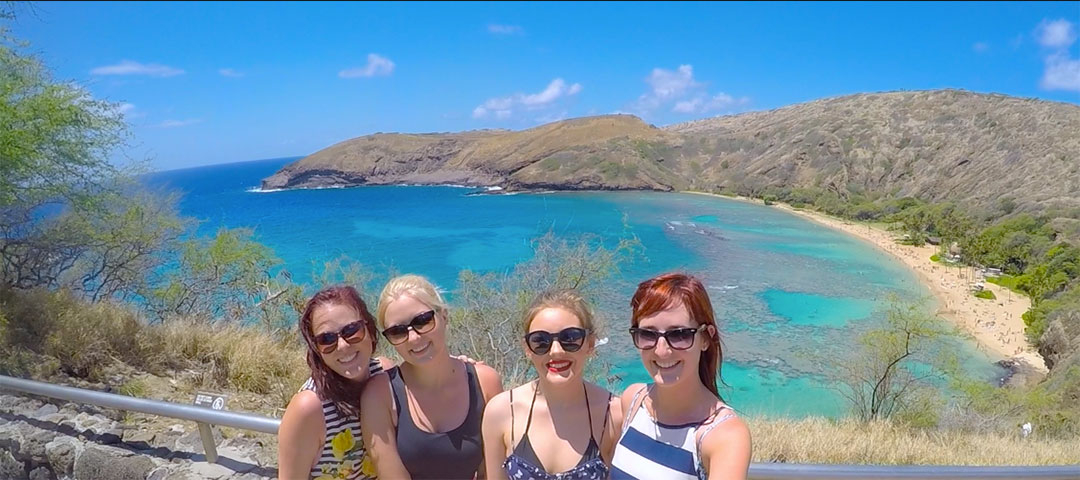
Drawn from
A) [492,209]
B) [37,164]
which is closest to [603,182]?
[492,209]

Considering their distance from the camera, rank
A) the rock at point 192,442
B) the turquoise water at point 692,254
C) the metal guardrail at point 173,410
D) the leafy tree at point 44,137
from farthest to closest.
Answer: the turquoise water at point 692,254, the leafy tree at point 44,137, the rock at point 192,442, the metal guardrail at point 173,410

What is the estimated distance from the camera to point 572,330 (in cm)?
178

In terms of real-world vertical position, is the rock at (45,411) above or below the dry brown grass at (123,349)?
above

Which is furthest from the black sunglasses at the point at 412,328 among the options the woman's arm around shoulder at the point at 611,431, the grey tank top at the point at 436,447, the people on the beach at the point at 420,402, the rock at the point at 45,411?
the rock at the point at 45,411

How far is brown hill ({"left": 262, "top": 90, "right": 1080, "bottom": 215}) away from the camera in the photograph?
28906mm

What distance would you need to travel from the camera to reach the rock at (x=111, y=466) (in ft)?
9.90

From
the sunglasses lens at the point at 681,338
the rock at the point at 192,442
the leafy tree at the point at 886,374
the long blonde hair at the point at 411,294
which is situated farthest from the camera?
the leafy tree at the point at 886,374

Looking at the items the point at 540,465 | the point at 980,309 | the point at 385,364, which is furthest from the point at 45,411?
the point at 980,309

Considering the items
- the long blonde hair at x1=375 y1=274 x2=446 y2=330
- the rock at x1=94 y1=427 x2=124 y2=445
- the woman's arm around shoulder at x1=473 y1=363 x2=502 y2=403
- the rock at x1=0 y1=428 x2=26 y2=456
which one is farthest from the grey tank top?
the rock at x1=0 y1=428 x2=26 y2=456

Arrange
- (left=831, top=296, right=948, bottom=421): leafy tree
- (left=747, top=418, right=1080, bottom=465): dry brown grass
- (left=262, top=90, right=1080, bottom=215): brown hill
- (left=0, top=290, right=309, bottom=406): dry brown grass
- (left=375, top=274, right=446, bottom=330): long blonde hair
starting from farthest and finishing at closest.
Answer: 1. (left=262, top=90, right=1080, bottom=215): brown hill
2. (left=831, top=296, right=948, bottom=421): leafy tree
3. (left=0, top=290, right=309, bottom=406): dry brown grass
4. (left=747, top=418, right=1080, bottom=465): dry brown grass
5. (left=375, top=274, right=446, bottom=330): long blonde hair

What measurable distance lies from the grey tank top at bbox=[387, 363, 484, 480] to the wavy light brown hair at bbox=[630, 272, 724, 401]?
591 mm

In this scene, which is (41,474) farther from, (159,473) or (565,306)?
(565,306)

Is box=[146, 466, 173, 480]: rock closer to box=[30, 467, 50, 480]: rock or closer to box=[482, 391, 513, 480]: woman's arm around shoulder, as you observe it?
box=[30, 467, 50, 480]: rock

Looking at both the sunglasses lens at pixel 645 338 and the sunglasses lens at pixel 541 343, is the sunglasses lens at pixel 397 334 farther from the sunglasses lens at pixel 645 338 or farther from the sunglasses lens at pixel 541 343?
the sunglasses lens at pixel 645 338
